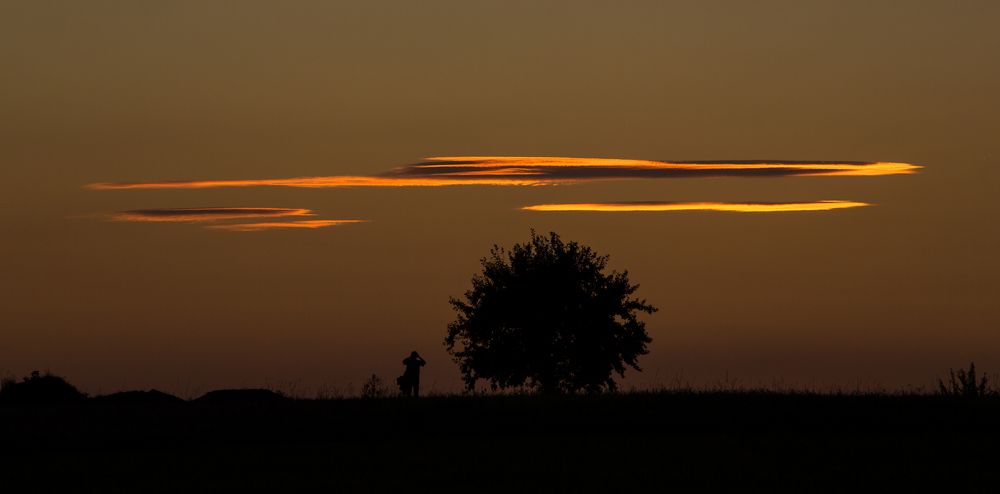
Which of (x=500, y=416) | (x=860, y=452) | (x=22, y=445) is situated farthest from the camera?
(x=500, y=416)

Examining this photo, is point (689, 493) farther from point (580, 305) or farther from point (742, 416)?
point (580, 305)

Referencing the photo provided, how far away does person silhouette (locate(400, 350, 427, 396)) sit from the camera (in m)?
57.8

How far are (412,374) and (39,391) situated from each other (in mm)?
18457

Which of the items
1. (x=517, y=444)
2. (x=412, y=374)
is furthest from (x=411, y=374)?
(x=517, y=444)

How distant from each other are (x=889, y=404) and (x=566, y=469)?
16091mm

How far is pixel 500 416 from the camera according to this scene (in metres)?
50.7

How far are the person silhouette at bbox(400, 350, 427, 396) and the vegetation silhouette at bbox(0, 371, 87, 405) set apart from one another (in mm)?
15602

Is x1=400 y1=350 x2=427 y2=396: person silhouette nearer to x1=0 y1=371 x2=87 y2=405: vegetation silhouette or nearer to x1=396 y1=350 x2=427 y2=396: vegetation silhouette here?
x1=396 y1=350 x2=427 y2=396: vegetation silhouette

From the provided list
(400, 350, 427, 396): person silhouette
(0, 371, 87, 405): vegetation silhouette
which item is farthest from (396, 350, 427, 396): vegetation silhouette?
(0, 371, 87, 405): vegetation silhouette

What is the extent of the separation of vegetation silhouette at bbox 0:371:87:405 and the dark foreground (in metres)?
10.2

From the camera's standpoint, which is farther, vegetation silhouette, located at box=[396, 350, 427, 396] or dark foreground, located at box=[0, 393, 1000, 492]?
vegetation silhouette, located at box=[396, 350, 427, 396]

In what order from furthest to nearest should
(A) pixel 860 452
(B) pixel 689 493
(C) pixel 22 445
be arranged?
(C) pixel 22 445
(A) pixel 860 452
(B) pixel 689 493

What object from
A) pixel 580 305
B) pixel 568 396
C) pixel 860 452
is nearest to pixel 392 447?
pixel 568 396

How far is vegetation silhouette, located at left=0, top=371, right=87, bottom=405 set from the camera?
215ft
